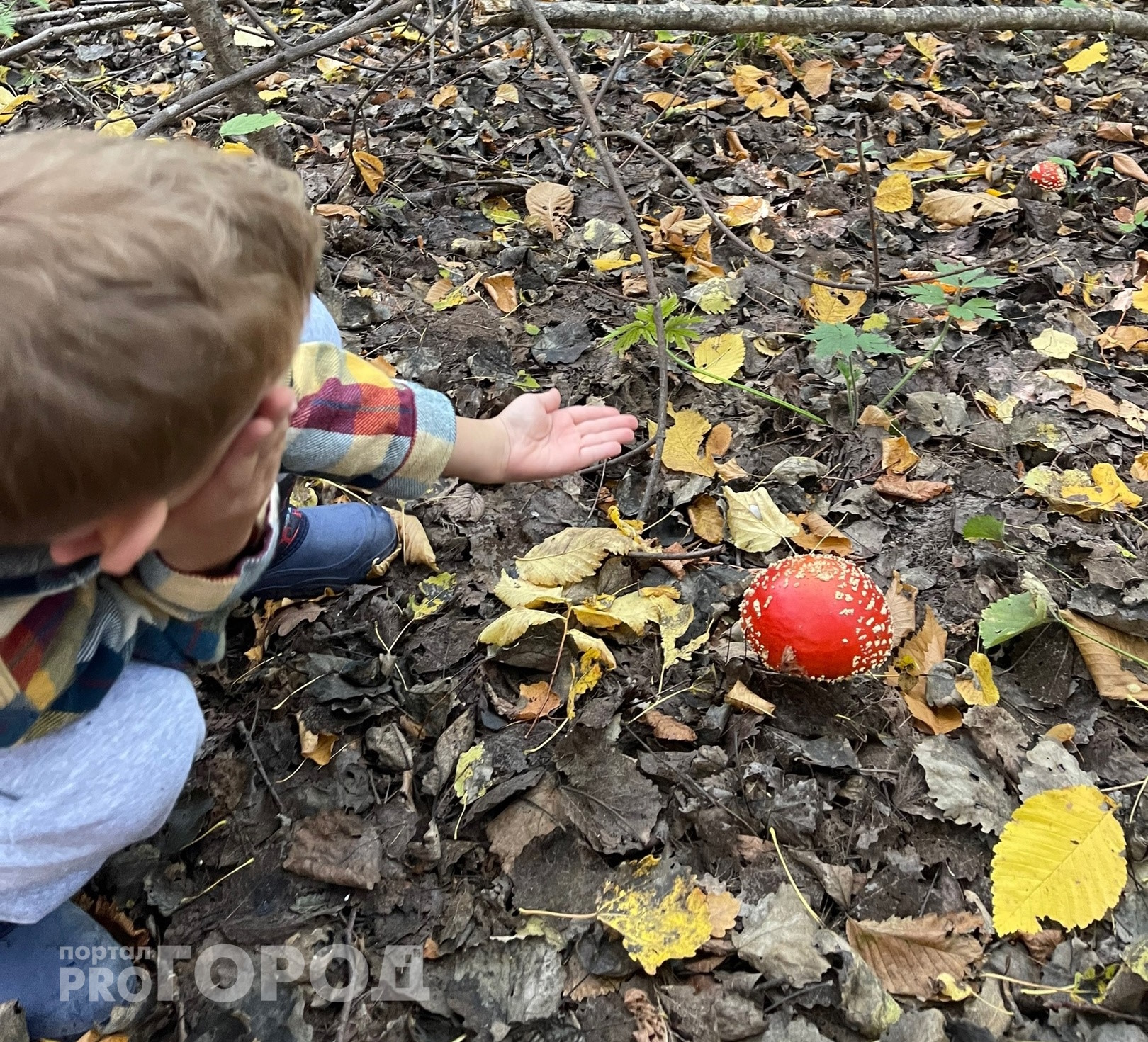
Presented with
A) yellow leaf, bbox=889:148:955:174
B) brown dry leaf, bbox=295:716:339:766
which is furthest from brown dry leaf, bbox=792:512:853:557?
yellow leaf, bbox=889:148:955:174

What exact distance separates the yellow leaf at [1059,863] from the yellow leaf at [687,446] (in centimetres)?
104

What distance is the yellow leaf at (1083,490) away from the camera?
196 cm

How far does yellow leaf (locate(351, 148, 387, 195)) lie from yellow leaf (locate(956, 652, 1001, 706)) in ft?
8.39

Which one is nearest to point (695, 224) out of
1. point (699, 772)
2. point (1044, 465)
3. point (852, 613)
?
point (1044, 465)

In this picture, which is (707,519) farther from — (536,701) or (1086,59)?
(1086,59)

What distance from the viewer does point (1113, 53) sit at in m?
3.78

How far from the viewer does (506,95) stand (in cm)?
355

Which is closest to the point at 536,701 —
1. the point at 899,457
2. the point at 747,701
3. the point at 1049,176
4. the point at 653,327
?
the point at 747,701

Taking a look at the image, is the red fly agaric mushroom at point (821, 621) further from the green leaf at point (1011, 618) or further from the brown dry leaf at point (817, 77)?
the brown dry leaf at point (817, 77)

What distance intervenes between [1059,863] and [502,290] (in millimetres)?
2119

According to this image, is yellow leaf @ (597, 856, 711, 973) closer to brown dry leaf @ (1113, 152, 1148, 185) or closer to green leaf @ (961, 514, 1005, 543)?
green leaf @ (961, 514, 1005, 543)

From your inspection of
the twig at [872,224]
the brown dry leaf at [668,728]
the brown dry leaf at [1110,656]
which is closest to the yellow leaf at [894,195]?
the twig at [872,224]

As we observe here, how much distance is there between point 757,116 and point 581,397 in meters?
1.89

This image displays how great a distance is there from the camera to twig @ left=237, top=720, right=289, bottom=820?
62.4 inches
